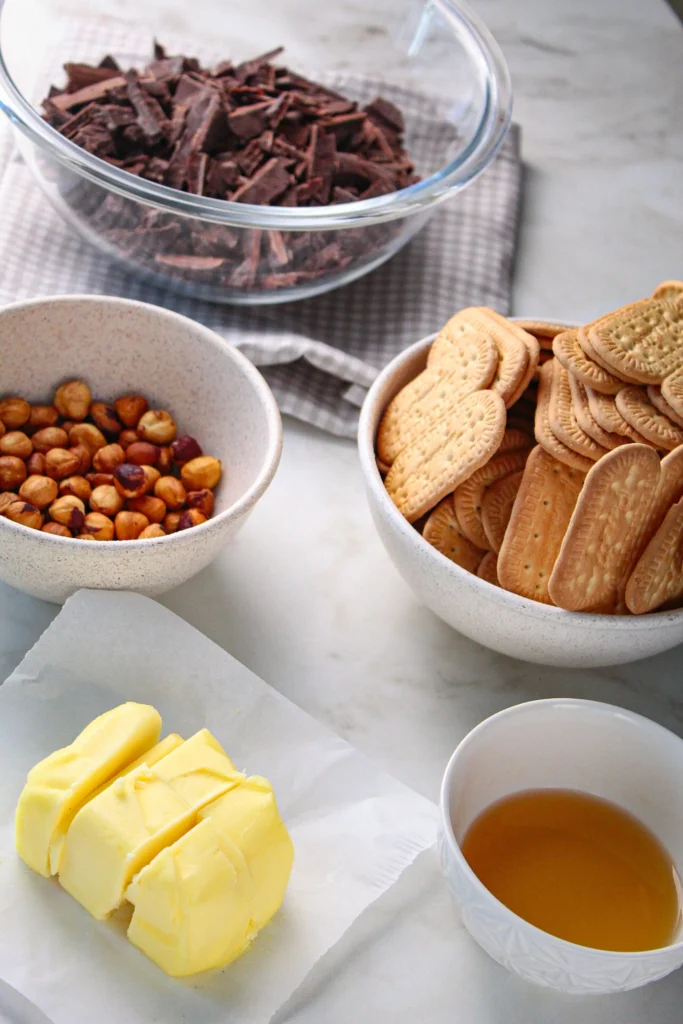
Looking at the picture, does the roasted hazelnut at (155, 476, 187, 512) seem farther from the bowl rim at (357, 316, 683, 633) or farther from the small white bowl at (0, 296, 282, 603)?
the bowl rim at (357, 316, 683, 633)

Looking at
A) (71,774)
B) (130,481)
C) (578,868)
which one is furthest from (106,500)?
(578,868)

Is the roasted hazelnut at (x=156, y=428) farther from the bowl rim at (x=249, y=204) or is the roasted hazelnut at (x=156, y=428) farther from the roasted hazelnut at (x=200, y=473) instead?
the bowl rim at (x=249, y=204)

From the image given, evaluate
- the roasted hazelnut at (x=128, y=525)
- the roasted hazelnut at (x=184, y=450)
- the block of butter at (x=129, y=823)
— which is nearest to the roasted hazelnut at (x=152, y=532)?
the roasted hazelnut at (x=128, y=525)

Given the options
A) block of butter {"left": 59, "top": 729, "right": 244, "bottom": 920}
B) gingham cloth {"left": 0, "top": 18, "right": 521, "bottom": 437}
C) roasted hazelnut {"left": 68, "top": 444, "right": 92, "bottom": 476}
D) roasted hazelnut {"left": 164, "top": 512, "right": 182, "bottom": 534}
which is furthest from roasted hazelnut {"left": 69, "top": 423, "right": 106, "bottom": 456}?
block of butter {"left": 59, "top": 729, "right": 244, "bottom": 920}

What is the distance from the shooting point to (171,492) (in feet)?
3.35

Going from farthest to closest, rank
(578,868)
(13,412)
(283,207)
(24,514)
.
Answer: (283,207)
(13,412)
(24,514)
(578,868)

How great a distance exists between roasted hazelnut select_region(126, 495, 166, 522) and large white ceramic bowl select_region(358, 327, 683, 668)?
191 millimetres

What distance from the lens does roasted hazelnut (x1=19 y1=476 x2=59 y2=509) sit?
3.19ft

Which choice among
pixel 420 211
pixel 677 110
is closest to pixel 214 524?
pixel 420 211

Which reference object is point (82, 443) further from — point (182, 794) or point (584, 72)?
point (584, 72)

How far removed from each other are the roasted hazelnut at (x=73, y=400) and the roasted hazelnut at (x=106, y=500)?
113 mm

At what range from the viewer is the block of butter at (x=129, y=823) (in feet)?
2.41

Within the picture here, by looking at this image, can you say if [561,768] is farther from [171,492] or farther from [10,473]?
[10,473]

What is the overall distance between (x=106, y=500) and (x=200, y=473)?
0.31ft
